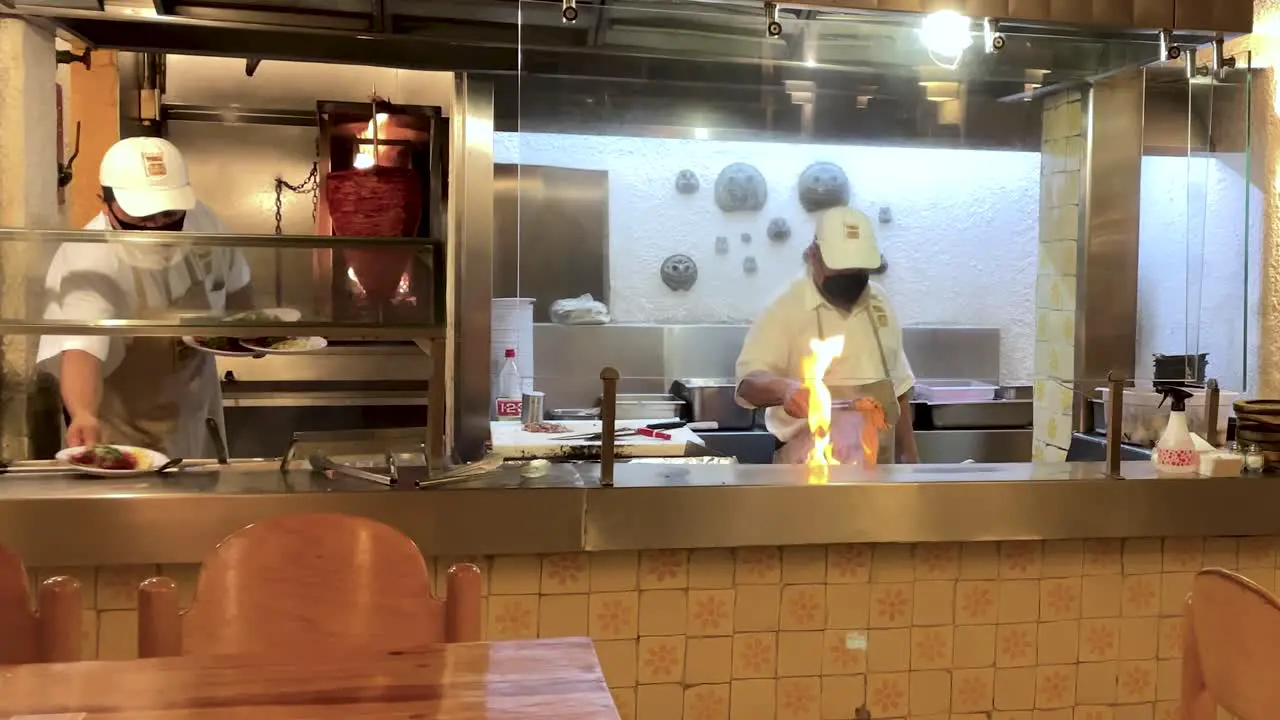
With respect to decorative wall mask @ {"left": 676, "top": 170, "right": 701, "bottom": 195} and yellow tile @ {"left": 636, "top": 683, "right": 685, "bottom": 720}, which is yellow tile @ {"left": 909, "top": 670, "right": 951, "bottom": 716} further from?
decorative wall mask @ {"left": 676, "top": 170, "right": 701, "bottom": 195}

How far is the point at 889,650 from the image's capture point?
2398 millimetres

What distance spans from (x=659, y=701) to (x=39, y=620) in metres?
1.24

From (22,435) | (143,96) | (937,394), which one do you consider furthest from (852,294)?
(143,96)

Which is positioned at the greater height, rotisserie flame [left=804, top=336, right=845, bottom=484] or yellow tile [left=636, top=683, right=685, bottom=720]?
rotisserie flame [left=804, top=336, right=845, bottom=484]

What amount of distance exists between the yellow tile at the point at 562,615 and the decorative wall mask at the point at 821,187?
1.22m

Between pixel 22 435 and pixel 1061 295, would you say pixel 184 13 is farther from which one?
pixel 1061 295

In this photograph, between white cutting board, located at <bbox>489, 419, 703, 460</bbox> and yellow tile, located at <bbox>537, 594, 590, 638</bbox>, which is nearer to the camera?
yellow tile, located at <bbox>537, 594, 590, 638</bbox>

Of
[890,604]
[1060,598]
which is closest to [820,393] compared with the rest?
[890,604]

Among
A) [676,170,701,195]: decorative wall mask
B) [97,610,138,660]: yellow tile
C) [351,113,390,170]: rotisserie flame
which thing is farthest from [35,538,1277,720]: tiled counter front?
[351,113,390,170]: rotisserie flame

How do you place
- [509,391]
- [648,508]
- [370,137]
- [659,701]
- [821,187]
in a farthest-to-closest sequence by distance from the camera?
1. [370,137]
2. [509,391]
3. [821,187]
4. [659,701]
5. [648,508]

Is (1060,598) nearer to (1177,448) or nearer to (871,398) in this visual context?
(1177,448)

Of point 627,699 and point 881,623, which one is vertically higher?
point 881,623

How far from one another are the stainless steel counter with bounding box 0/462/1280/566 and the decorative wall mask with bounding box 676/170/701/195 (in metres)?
0.75

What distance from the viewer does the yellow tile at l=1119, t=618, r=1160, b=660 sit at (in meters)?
2.51
